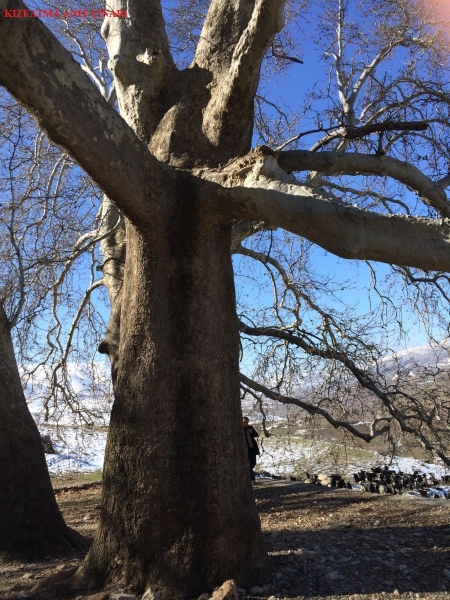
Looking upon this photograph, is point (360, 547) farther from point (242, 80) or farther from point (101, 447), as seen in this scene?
point (101, 447)

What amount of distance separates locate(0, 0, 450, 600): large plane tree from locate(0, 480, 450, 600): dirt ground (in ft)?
1.13

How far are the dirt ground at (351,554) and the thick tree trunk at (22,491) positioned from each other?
25 cm

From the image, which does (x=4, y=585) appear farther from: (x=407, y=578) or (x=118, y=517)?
(x=407, y=578)

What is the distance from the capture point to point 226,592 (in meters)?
2.96

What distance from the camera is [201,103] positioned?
434cm

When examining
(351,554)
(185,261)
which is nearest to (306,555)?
(351,554)

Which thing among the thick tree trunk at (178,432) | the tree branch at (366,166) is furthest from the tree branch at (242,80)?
the thick tree trunk at (178,432)

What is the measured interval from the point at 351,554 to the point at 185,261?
8.42 feet

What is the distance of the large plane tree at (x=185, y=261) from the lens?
3.11 m

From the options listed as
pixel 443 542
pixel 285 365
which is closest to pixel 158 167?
pixel 443 542

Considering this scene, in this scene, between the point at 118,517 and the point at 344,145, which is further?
the point at 344,145

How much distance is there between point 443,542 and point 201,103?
4.10 meters

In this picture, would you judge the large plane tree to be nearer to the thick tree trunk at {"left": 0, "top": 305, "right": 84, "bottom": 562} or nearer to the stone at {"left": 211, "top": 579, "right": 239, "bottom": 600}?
the stone at {"left": 211, "top": 579, "right": 239, "bottom": 600}

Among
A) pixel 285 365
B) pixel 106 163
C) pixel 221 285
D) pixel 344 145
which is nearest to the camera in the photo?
pixel 106 163
